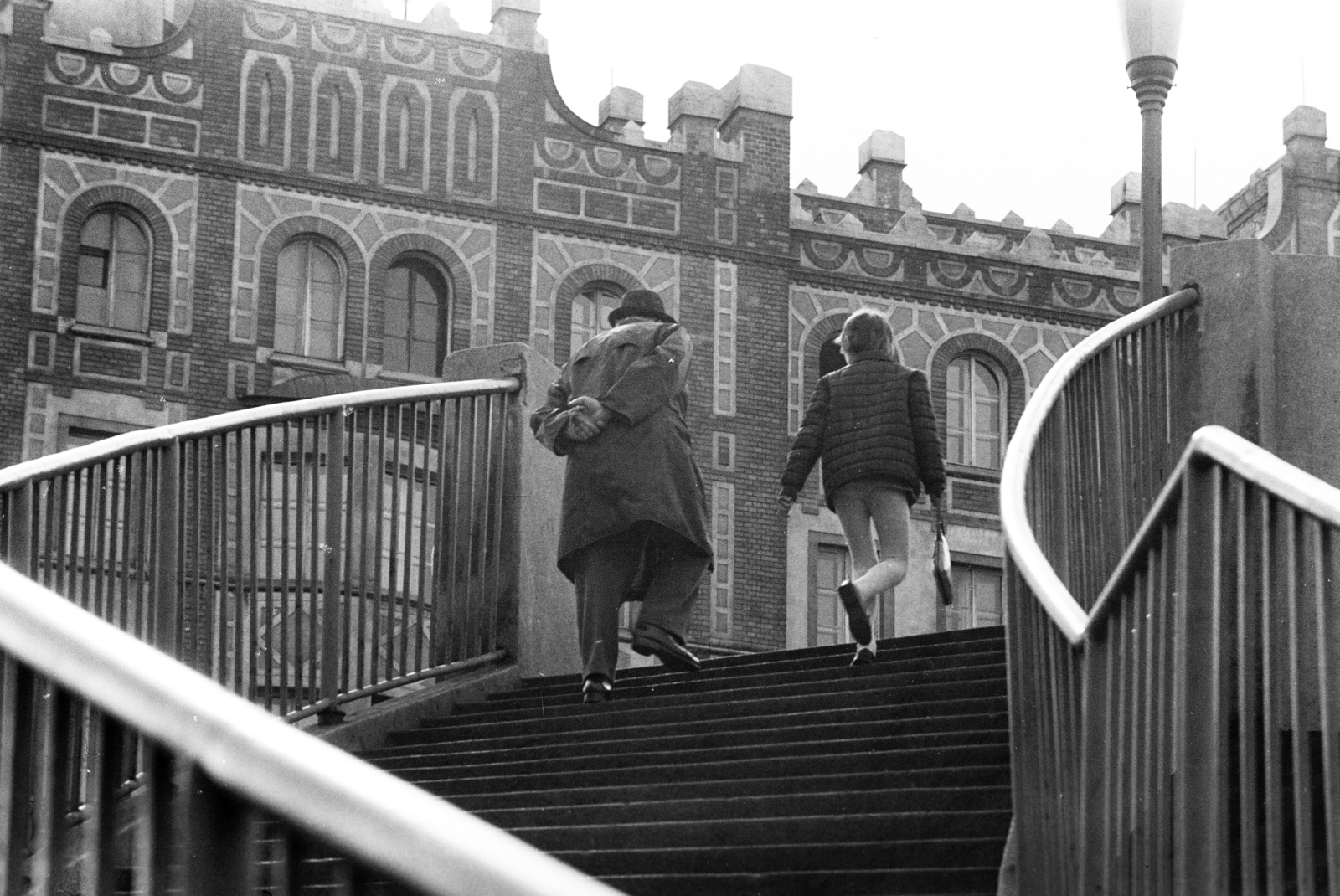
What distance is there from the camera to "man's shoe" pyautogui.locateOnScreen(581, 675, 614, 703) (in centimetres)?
951

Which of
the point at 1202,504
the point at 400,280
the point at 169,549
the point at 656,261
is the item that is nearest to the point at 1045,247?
the point at 656,261

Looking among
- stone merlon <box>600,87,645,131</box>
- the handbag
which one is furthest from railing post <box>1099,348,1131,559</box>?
stone merlon <box>600,87,645,131</box>

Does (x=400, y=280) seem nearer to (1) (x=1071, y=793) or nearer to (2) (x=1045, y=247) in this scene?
(2) (x=1045, y=247)

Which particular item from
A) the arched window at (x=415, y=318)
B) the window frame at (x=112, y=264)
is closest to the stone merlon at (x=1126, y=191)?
the arched window at (x=415, y=318)

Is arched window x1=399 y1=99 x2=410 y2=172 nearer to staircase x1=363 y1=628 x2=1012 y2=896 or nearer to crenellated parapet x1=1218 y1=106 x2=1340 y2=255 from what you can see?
crenellated parapet x1=1218 y1=106 x2=1340 y2=255

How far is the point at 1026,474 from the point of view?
7.35m

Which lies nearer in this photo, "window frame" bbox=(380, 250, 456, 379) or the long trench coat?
the long trench coat

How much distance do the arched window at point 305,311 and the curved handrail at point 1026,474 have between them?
2591cm

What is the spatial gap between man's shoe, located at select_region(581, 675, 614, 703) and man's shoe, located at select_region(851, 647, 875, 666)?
899 mm

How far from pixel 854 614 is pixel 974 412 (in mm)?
28447

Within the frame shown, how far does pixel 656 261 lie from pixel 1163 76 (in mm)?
25104

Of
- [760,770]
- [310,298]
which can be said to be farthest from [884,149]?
[760,770]

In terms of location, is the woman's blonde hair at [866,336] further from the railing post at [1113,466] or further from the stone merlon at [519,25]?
the stone merlon at [519,25]

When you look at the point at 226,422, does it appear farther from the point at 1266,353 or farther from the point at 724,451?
the point at 724,451
